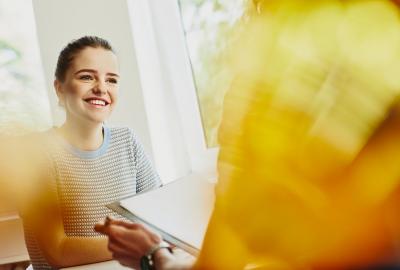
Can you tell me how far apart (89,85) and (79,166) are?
124mm

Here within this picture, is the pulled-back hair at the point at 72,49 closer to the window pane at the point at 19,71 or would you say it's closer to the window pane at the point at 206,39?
the window pane at the point at 19,71

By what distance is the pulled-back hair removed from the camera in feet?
2.10

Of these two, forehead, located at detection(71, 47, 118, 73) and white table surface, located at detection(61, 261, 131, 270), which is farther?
forehead, located at detection(71, 47, 118, 73)

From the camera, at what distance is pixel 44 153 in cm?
64

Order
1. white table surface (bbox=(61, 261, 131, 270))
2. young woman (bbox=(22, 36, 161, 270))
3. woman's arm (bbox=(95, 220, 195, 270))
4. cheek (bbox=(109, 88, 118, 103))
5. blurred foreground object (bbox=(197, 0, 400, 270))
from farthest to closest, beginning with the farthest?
cheek (bbox=(109, 88, 118, 103)) → young woman (bbox=(22, 36, 161, 270)) → white table surface (bbox=(61, 261, 131, 270)) → woman's arm (bbox=(95, 220, 195, 270)) → blurred foreground object (bbox=(197, 0, 400, 270))

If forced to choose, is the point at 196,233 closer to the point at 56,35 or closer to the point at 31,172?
the point at 31,172

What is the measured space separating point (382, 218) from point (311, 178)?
0.04 meters

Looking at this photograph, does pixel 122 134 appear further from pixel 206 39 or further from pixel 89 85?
pixel 206 39

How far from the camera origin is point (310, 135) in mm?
170

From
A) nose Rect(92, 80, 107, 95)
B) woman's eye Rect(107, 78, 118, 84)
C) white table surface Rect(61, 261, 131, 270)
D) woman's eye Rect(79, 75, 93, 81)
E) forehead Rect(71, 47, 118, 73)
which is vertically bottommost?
white table surface Rect(61, 261, 131, 270)

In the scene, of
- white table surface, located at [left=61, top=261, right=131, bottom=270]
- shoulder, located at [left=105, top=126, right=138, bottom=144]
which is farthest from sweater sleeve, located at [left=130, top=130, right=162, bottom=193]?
white table surface, located at [left=61, top=261, right=131, bottom=270]

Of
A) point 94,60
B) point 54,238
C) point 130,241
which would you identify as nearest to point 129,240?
point 130,241

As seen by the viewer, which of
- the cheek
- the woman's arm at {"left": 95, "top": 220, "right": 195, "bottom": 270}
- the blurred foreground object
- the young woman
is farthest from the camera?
the cheek

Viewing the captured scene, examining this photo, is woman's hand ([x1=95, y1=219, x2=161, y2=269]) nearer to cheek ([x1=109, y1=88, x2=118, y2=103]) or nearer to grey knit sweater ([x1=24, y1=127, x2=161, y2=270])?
grey knit sweater ([x1=24, y1=127, x2=161, y2=270])
